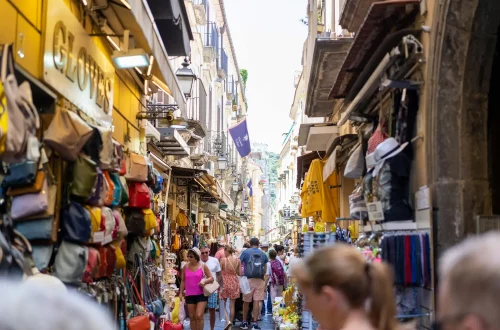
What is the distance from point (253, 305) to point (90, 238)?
9.35m

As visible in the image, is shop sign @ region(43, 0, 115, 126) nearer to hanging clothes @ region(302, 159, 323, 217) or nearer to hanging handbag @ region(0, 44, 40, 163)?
hanging handbag @ region(0, 44, 40, 163)

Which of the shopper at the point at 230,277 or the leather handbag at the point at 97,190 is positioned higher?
the leather handbag at the point at 97,190

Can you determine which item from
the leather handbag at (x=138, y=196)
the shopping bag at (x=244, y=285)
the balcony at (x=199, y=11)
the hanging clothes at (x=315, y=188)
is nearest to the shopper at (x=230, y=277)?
the shopping bag at (x=244, y=285)

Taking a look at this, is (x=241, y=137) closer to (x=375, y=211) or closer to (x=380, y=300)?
(x=375, y=211)

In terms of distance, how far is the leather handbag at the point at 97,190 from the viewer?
6374 millimetres

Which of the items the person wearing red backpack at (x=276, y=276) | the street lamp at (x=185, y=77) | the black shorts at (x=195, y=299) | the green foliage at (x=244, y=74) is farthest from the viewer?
the green foliage at (x=244, y=74)

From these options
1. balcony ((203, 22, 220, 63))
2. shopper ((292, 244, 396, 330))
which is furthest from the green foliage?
shopper ((292, 244, 396, 330))

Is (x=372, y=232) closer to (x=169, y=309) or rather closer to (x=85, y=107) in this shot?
(x=85, y=107)

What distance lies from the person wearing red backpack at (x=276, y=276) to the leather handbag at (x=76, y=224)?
10807mm

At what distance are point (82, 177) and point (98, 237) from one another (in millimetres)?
755

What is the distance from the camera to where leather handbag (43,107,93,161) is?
5562 mm

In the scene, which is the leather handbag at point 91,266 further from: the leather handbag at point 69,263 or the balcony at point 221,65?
the balcony at point 221,65

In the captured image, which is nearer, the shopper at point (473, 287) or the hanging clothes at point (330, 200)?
the shopper at point (473, 287)

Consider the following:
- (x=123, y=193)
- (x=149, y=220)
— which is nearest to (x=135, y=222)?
(x=149, y=220)
